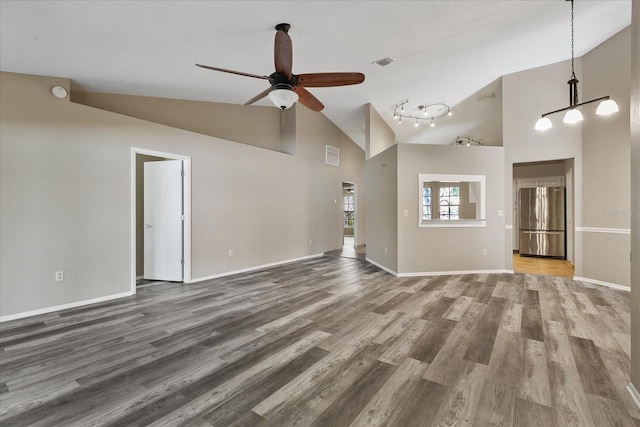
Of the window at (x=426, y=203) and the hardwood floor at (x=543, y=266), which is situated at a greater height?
the window at (x=426, y=203)

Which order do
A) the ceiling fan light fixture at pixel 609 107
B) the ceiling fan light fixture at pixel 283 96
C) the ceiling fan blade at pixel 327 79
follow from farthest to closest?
the ceiling fan light fixture at pixel 609 107 → the ceiling fan blade at pixel 327 79 → the ceiling fan light fixture at pixel 283 96

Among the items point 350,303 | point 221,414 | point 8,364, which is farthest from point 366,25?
point 8,364

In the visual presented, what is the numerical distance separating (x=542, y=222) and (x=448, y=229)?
12.5 feet

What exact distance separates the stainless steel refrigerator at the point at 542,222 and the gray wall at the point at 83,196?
714 centimetres

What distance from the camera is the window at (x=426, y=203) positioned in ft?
17.3

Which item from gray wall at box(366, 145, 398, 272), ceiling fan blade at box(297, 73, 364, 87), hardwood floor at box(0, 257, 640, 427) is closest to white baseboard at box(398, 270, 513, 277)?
gray wall at box(366, 145, 398, 272)

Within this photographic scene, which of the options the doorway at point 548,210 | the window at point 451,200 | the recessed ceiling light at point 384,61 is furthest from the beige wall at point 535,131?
the recessed ceiling light at point 384,61

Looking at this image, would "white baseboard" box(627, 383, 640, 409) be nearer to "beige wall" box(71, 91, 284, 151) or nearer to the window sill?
the window sill

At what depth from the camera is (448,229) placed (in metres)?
5.31

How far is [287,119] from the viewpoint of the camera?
679 cm

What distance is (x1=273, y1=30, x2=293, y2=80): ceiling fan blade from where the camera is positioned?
245cm

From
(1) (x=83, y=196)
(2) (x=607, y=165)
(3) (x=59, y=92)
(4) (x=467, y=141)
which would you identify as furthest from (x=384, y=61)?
(1) (x=83, y=196)

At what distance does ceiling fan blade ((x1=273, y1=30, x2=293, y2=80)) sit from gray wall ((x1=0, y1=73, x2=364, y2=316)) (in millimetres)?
2779

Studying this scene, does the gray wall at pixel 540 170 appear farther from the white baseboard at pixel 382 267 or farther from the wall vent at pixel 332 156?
the wall vent at pixel 332 156
